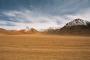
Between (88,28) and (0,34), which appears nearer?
(0,34)

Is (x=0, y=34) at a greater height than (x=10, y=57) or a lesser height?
greater

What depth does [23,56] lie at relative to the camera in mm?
5871

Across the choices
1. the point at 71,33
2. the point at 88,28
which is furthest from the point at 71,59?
the point at 71,33

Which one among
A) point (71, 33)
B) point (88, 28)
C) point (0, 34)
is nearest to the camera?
point (0, 34)

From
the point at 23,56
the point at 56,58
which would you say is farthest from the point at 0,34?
the point at 56,58

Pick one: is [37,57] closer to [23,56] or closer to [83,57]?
[23,56]

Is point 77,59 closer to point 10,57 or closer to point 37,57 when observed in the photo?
point 37,57

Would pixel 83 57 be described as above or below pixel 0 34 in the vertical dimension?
below

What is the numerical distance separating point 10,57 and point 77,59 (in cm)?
196

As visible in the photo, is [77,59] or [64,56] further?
[64,56]

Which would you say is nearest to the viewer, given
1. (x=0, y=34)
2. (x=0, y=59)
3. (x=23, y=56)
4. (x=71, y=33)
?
(x=0, y=59)

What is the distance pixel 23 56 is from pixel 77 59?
1.63 metres

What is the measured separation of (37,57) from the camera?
5.77 metres

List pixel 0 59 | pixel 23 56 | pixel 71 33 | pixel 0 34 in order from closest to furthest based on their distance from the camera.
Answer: pixel 0 59 < pixel 23 56 < pixel 0 34 < pixel 71 33
